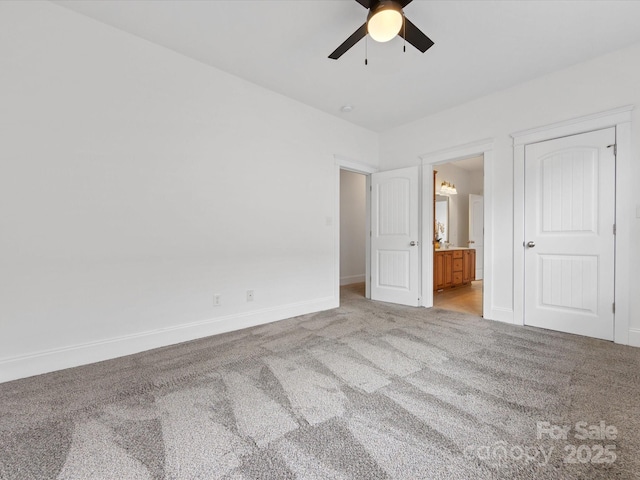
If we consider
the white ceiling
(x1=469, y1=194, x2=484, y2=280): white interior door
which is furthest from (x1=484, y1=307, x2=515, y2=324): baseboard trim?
(x1=469, y1=194, x2=484, y2=280): white interior door

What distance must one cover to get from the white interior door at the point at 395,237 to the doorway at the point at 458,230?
3.19ft

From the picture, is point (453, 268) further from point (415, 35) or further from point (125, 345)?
point (125, 345)

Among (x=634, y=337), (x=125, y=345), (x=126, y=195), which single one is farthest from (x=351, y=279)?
(x=126, y=195)

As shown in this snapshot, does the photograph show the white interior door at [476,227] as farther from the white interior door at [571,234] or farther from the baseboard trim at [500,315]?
the white interior door at [571,234]

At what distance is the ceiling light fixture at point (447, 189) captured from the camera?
238 inches

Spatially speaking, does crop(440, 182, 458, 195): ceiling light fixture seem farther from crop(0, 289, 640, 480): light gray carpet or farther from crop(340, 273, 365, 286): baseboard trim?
crop(0, 289, 640, 480): light gray carpet

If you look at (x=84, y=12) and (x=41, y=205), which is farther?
(x=84, y=12)

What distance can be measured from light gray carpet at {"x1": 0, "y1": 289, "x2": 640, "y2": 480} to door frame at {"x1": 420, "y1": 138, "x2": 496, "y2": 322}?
902mm

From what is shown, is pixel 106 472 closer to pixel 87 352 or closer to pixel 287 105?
pixel 87 352

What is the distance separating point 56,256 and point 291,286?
2.19 meters

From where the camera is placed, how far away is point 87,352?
2219 mm

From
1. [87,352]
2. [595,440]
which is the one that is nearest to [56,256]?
[87,352]

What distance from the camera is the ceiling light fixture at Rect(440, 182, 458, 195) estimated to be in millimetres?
6051

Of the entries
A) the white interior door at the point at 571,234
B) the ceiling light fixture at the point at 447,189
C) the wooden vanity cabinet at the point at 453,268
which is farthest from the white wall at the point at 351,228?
the white interior door at the point at 571,234
